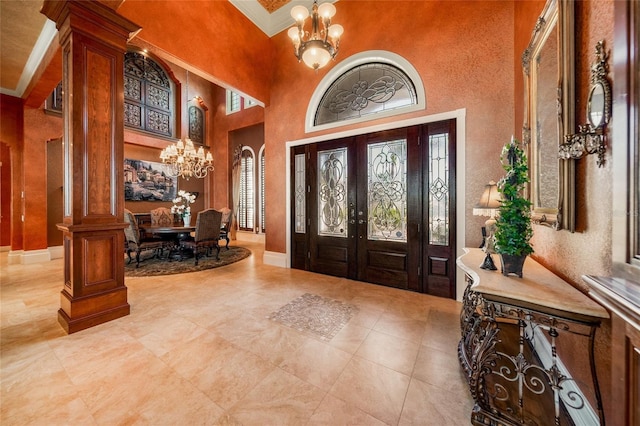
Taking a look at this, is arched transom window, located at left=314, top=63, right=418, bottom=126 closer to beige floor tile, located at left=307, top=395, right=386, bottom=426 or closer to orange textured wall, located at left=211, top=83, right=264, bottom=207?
beige floor tile, located at left=307, top=395, right=386, bottom=426

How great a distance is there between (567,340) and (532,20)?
2.80m

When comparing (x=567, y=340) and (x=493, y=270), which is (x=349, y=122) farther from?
(x=567, y=340)

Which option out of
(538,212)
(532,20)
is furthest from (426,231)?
(532,20)

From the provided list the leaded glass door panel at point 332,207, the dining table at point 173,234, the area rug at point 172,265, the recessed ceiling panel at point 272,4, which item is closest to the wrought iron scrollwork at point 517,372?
the leaded glass door panel at point 332,207

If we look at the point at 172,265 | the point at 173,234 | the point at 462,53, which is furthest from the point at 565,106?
the point at 173,234

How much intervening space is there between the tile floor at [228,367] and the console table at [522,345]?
0.22 meters

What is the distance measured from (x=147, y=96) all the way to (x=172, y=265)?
575cm

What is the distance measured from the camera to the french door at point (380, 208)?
10.5 ft

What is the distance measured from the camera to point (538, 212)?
1.82m

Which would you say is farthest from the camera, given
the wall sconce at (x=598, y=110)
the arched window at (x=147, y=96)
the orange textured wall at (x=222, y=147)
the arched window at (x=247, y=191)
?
the orange textured wall at (x=222, y=147)

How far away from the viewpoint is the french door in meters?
3.19

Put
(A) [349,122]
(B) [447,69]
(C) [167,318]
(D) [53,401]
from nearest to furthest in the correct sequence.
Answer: (D) [53,401] → (C) [167,318] → (B) [447,69] → (A) [349,122]

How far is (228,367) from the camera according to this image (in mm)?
1780

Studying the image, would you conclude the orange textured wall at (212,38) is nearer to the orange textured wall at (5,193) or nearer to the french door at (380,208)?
the french door at (380,208)
